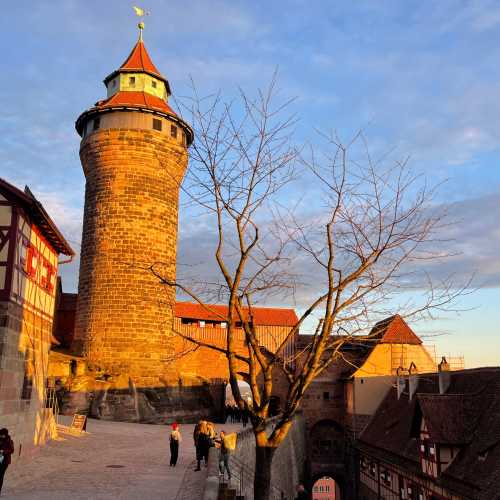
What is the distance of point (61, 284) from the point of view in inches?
1316

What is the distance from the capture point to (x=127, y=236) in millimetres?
26594

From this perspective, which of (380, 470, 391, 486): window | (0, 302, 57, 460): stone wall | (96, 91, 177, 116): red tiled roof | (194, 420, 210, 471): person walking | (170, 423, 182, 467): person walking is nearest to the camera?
(0, 302, 57, 460): stone wall

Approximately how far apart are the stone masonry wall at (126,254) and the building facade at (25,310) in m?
9.57

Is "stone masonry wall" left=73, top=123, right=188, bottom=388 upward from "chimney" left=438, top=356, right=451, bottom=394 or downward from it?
upward

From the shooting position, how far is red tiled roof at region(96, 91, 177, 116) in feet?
90.3

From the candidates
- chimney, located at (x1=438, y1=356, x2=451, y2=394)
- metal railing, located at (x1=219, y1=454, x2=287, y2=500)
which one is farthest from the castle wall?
chimney, located at (x1=438, y1=356, x2=451, y2=394)

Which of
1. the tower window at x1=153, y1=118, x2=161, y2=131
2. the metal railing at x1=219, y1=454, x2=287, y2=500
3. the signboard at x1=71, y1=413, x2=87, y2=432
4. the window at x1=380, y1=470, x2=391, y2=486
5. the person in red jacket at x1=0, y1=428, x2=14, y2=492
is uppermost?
the tower window at x1=153, y1=118, x2=161, y2=131

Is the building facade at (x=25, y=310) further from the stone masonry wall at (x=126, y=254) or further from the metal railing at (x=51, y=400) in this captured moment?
the stone masonry wall at (x=126, y=254)

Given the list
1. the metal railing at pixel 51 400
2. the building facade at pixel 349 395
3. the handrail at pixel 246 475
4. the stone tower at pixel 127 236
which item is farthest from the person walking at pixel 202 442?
the building facade at pixel 349 395

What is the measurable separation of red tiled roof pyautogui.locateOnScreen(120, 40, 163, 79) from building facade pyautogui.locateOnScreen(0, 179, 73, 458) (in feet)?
57.0

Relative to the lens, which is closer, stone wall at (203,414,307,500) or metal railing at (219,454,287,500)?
stone wall at (203,414,307,500)

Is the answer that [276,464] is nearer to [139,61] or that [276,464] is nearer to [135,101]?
[135,101]

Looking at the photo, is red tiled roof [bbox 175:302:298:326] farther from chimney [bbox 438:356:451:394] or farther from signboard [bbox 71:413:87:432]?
signboard [bbox 71:413:87:432]

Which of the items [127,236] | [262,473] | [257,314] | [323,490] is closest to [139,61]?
[127,236]
